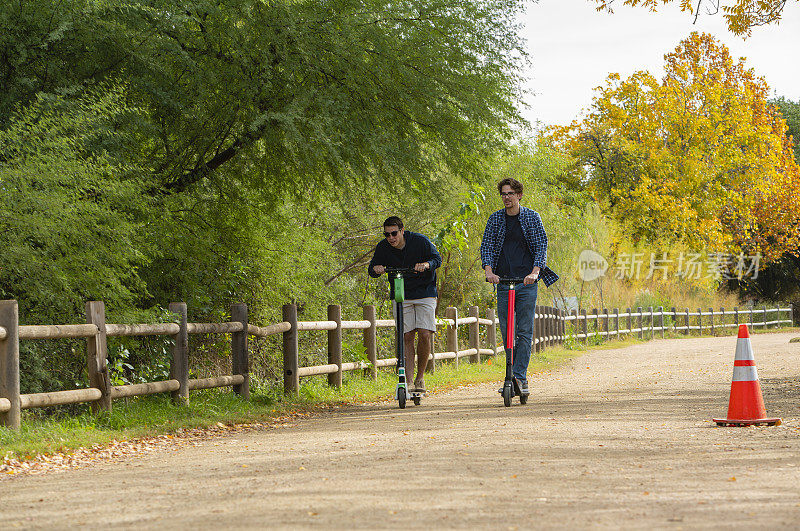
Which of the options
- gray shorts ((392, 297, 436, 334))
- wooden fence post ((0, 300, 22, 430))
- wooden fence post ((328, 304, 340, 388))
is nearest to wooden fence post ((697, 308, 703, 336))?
wooden fence post ((328, 304, 340, 388))

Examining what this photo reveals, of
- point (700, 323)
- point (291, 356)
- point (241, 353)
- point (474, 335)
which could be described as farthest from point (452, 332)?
point (700, 323)

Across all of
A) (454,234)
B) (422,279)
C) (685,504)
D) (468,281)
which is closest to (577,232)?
(468,281)

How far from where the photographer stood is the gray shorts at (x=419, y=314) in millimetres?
11477

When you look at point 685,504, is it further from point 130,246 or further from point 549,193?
point 549,193

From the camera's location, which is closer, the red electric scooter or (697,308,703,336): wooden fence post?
the red electric scooter

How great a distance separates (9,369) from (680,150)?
38.4 m

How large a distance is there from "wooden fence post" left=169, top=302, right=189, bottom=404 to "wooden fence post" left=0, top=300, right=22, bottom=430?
235cm

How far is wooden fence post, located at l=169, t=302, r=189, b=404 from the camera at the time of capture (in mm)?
10664

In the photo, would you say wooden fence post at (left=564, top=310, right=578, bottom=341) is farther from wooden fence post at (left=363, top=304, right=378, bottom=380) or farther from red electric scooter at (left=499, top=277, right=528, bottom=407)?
red electric scooter at (left=499, top=277, right=528, bottom=407)

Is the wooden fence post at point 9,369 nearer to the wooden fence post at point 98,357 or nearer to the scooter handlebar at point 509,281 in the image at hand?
the wooden fence post at point 98,357

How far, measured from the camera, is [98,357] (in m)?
9.51

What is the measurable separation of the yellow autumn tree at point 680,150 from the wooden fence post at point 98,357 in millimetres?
34443

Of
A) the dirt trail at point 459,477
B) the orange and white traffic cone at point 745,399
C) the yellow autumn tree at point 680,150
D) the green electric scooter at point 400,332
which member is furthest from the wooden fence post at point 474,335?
the yellow autumn tree at point 680,150

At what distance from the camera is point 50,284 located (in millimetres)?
9648
